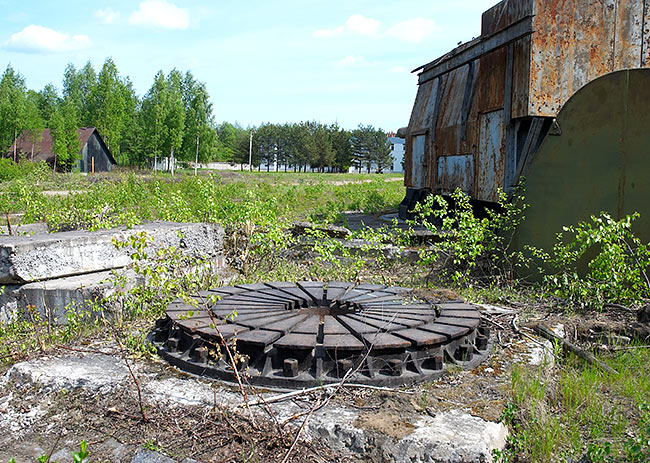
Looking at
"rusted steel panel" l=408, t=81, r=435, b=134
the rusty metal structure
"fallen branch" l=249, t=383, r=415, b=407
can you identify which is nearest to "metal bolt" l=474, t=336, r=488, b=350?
"fallen branch" l=249, t=383, r=415, b=407

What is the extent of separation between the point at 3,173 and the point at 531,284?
2548cm

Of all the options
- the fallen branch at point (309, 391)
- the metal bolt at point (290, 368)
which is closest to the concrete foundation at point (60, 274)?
the metal bolt at point (290, 368)

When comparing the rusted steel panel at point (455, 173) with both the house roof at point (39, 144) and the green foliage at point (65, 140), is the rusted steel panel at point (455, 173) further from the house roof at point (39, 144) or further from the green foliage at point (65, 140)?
the house roof at point (39, 144)

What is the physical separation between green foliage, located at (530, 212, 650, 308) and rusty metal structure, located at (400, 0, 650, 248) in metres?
0.42

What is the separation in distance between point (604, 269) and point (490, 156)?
3.72 meters

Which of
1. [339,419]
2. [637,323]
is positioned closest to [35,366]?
[339,419]

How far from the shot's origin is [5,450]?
2512 mm

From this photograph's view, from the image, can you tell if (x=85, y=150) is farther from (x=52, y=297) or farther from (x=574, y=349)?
(x=574, y=349)

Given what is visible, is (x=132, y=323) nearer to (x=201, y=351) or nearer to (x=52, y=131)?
(x=201, y=351)

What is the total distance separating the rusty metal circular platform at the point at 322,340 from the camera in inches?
117

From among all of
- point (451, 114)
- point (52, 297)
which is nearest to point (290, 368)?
point (52, 297)

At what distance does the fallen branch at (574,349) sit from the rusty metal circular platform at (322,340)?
56cm

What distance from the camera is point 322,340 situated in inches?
122

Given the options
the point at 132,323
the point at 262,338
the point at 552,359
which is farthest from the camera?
the point at 132,323
